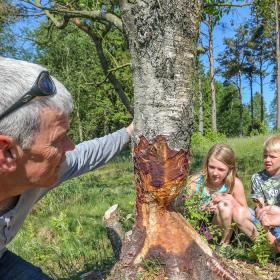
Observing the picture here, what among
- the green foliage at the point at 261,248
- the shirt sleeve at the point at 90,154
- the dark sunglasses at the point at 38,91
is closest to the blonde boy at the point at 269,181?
the green foliage at the point at 261,248

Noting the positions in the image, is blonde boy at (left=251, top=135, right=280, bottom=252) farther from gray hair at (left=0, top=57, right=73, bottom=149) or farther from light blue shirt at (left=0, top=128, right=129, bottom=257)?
gray hair at (left=0, top=57, right=73, bottom=149)

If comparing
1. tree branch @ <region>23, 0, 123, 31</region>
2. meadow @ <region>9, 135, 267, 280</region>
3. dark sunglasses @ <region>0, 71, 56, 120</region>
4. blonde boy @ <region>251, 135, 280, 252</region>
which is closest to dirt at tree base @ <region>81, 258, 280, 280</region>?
meadow @ <region>9, 135, 267, 280</region>

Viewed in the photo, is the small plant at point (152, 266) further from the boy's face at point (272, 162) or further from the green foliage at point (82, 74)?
the green foliage at point (82, 74)

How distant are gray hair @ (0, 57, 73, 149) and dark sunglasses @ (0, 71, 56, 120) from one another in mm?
12

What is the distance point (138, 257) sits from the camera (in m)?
2.57

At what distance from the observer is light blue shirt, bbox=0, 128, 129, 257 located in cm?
198

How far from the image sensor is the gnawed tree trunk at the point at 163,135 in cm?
245

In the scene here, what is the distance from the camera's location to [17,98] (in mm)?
1485

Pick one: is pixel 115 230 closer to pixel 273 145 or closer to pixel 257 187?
pixel 257 187

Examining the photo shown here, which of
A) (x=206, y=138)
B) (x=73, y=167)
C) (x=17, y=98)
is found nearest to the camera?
(x=17, y=98)

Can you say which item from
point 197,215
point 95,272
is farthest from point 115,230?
point 197,215

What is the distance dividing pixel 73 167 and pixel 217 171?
6.38 feet

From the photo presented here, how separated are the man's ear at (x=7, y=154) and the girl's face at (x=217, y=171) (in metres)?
2.61

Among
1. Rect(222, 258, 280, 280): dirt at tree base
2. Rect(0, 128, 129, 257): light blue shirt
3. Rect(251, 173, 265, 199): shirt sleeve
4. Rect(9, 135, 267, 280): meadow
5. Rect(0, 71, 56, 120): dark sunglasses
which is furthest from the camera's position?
Rect(251, 173, 265, 199): shirt sleeve
